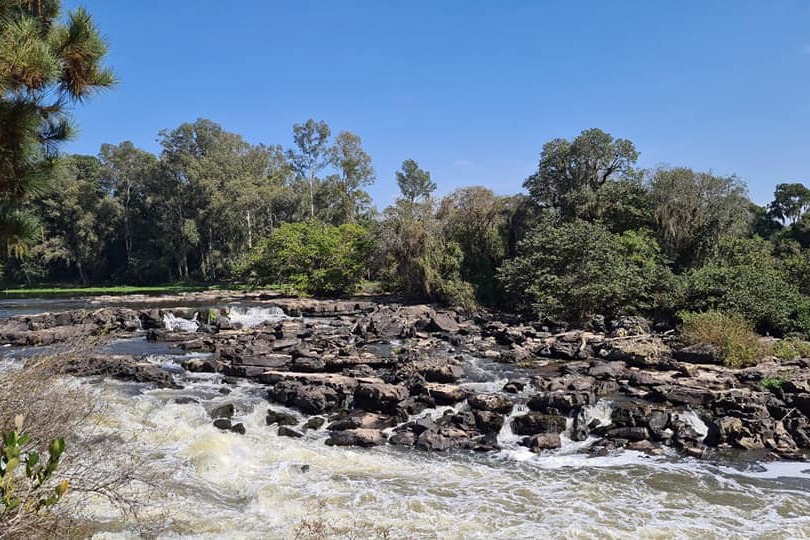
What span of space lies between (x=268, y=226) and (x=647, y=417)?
44980 millimetres

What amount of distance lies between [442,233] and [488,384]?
63.9 ft

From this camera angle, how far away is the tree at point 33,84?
442cm

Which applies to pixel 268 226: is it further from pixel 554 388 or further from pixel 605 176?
pixel 554 388

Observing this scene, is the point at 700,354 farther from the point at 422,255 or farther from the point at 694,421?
the point at 422,255

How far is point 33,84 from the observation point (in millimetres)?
4629

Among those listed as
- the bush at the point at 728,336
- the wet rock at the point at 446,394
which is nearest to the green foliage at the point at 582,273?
the bush at the point at 728,336

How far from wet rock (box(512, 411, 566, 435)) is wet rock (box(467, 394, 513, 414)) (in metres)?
0.69

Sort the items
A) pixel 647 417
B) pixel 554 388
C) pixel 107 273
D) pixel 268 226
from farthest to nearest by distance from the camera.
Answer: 1. pixel 107 273
2. pixel 268 226
3. pixel 554 388
4. pixel 647 417

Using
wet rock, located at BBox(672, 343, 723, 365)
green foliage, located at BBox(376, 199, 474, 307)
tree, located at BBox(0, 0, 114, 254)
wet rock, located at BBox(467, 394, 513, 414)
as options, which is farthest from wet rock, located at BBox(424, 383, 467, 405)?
green foliage, located at BBox(376, 199, 474, 307)

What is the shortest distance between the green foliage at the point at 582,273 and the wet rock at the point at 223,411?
572 inches

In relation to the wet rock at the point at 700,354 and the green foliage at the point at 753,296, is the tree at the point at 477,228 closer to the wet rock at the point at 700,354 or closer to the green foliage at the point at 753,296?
the green foliage at the point at 753,296

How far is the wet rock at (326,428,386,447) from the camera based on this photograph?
33.0 ft

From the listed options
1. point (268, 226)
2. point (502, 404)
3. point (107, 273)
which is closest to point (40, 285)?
point (107, 273)

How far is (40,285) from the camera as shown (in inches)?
2121
